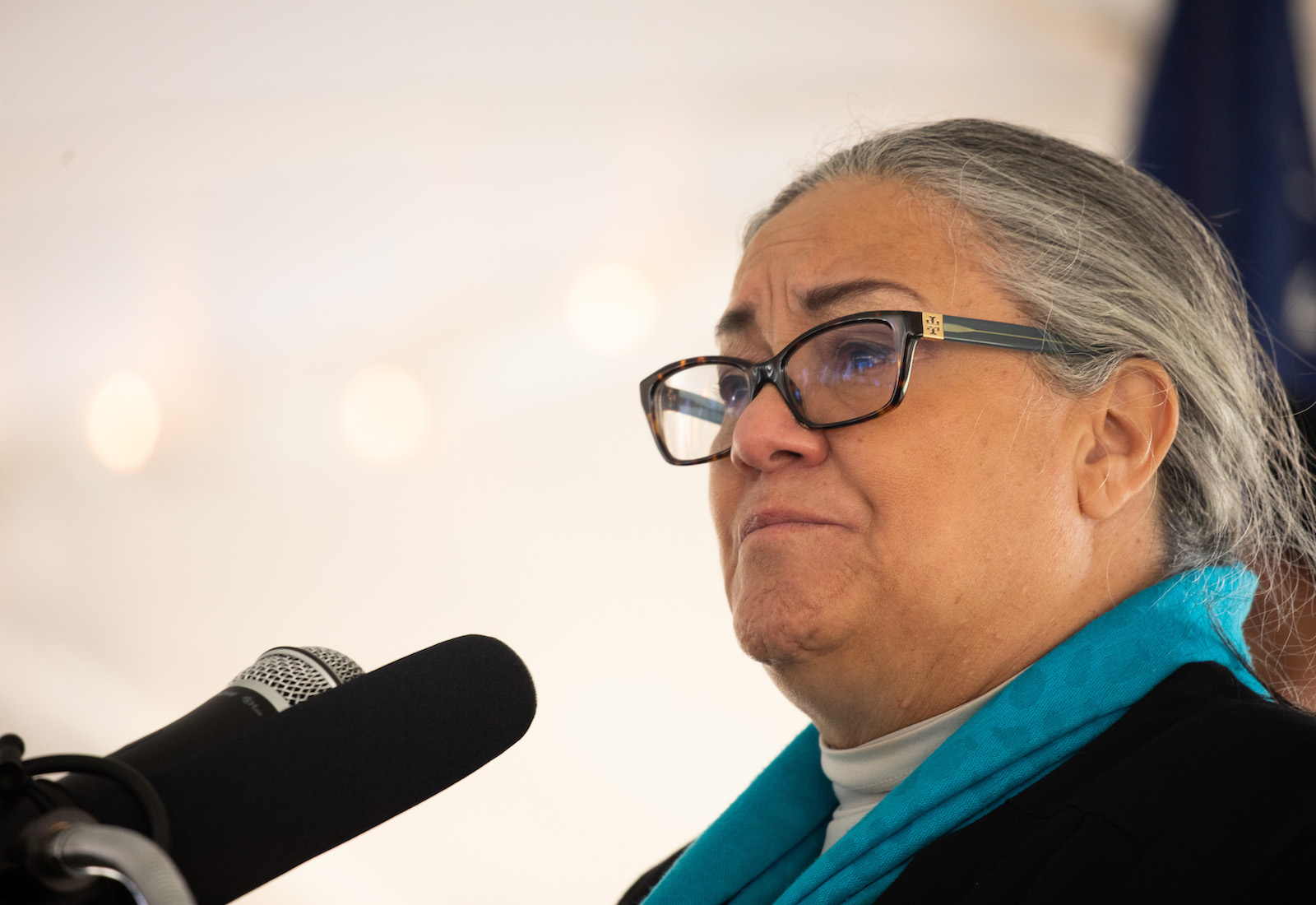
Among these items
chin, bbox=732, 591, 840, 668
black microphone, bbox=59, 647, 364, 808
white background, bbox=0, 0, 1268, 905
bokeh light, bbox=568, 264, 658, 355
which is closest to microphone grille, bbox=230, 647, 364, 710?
black microphone, bbox=59, 647, 364, 808

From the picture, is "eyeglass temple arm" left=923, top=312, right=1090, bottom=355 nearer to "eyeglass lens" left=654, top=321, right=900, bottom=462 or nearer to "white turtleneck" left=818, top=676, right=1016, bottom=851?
"eyeglass lens" left=654, top=321, right=900, bottom=462

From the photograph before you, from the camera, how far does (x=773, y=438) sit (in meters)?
1.23

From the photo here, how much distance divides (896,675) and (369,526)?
173 centimetres

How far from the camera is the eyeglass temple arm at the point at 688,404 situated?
155 cm

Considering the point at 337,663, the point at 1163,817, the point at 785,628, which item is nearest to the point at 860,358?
the point at 785,628

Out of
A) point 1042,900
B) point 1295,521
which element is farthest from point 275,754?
point 1295,521

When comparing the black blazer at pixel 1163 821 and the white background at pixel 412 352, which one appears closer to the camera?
the black blazer at pixel 1163 821

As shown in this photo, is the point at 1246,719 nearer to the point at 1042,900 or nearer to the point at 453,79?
the point at 1042,900

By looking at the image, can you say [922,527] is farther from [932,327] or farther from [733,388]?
[733,388]

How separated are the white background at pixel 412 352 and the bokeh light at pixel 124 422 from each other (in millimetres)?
31

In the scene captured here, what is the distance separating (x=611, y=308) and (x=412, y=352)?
0.56 m

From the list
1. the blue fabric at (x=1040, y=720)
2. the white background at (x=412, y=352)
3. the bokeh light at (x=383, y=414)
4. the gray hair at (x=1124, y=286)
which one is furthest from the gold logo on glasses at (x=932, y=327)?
the bokeh light at (x=383, y=414)

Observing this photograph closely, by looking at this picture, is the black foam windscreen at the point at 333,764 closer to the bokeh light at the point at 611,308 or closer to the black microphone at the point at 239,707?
the black microphone at the point at 239,707

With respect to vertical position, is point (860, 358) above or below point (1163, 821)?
above
